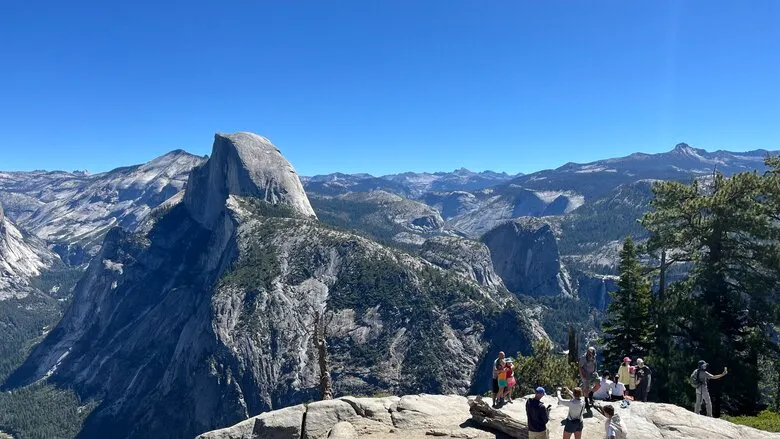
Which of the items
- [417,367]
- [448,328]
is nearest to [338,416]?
[417,367]

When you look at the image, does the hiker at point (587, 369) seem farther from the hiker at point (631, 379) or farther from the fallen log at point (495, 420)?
the fallen log at point (495, 420)

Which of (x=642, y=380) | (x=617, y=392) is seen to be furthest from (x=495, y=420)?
(x=642, y=380)

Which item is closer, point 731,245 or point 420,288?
point 731,245

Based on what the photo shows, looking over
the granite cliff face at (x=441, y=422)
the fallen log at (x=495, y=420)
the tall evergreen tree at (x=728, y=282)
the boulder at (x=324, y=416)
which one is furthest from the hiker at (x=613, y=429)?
the tall evergreen tree at (x=728, y=282)

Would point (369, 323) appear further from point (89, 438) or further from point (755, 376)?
point (755, 376)

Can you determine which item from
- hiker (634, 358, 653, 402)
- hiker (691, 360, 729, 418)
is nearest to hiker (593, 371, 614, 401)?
hiker (634, 358, 653, 402)
